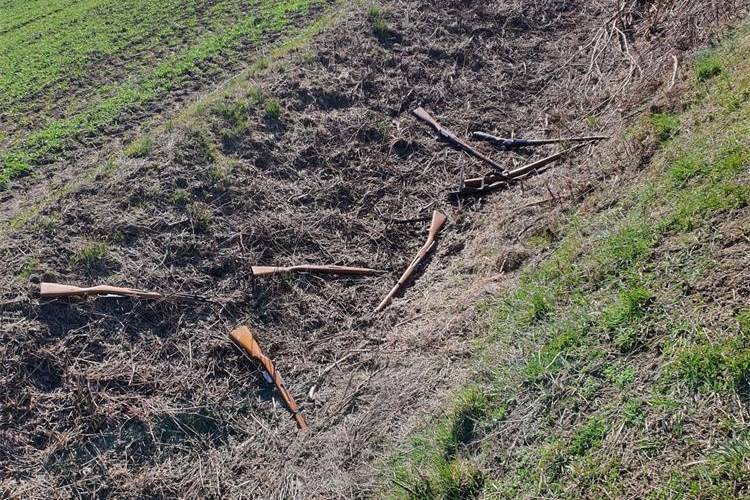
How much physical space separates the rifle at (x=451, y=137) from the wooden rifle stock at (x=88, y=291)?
14.7 ft

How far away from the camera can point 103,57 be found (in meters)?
11.6

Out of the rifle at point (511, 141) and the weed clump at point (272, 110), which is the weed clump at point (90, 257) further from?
the rifle at point (511, 141)

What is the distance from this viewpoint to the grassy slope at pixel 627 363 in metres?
3.54

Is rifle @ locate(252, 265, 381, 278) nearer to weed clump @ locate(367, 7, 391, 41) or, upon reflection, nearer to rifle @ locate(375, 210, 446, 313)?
rifle @ locate(375, 210, 446, 313)

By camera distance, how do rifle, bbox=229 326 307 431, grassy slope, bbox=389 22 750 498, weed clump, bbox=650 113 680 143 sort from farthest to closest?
weed clump, bbox=650 113 680 143
rifle, bbox=229 326 307 431
grassy slope, bbox=389 22 750 498

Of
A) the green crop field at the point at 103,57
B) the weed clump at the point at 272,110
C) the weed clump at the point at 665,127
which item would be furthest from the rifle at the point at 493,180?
the green crop field at the point at 103,57

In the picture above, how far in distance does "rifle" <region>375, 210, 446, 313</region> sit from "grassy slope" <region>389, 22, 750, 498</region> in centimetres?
153

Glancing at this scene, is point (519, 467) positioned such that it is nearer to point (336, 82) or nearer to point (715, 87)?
point (715, 87)

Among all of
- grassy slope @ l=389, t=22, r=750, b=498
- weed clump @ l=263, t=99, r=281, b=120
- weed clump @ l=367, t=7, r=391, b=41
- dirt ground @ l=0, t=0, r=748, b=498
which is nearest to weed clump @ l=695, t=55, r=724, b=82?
dirt ground @ l=0, t=0, r=748, b=498

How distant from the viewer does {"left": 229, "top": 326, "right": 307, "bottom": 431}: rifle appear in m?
A: 5.84

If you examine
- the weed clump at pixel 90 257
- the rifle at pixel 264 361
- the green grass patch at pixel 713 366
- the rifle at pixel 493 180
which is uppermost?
the weed clump at pixel 90 257

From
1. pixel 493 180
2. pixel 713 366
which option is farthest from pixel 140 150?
pixel 713 366

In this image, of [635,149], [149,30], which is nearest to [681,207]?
[635,149]

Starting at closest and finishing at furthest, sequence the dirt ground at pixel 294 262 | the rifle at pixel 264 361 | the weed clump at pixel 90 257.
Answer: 1. the dirt ground at pixel 294 262
2. the rifle at pixel 264 361
3. the weed clump at pixel 90 257
